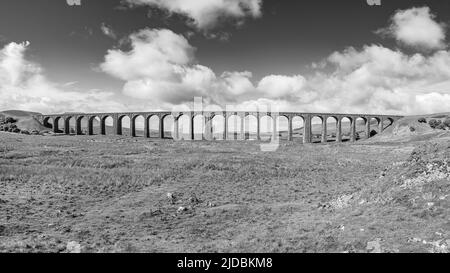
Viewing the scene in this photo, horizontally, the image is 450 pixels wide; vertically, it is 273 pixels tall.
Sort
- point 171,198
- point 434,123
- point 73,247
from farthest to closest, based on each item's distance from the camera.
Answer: point 434,123 < point 171,198 < point 73,247

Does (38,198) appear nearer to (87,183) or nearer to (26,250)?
(87,183)

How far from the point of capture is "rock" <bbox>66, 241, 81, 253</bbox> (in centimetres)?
947

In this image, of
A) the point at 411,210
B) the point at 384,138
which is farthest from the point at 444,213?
the point at 384,138

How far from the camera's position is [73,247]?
32.1 ft

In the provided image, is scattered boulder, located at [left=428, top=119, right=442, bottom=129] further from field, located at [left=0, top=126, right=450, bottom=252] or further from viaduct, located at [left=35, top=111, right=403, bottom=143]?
field, located at [left=0, top=126, right=450, bottom=252]

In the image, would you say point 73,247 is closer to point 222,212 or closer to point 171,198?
point 222,212

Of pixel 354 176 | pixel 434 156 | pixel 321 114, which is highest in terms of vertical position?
pixel 321 114

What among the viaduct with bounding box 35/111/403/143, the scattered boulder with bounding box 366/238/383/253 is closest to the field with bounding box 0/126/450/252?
the scattered boulder with bounding box 366/238/383/253

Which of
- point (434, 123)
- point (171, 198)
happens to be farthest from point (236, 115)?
point (171, 198)

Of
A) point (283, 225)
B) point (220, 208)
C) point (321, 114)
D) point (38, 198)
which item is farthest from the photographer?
point (321, 114)

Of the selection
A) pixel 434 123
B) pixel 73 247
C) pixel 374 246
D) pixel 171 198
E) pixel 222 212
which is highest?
pixel 434 123

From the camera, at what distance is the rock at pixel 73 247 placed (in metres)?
9.47
